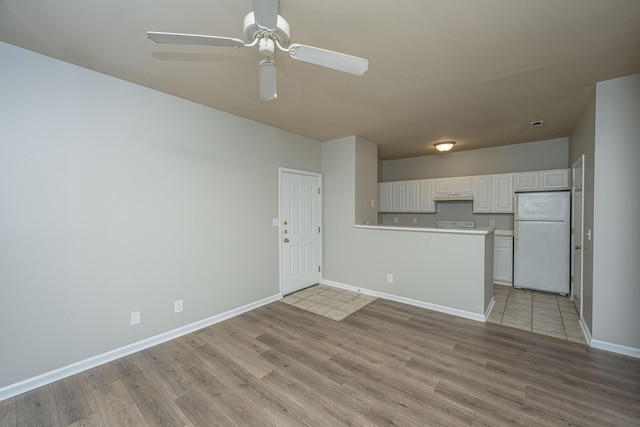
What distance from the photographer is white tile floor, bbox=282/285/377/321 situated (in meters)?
3.61

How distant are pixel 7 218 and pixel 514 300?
19.0 ft

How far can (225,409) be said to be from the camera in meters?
1.89

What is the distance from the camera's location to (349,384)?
2139 millimetres

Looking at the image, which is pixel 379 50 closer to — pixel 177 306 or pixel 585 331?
pixel 177 306

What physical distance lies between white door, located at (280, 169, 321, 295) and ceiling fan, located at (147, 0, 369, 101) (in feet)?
8.37

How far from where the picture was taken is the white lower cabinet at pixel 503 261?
4621 mm

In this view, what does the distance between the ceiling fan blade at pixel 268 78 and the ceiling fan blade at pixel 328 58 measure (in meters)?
0.24

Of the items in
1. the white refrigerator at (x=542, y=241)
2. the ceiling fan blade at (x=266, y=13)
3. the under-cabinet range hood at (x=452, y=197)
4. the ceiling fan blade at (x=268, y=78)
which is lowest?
the white refrigerator at (x=542, y=241)

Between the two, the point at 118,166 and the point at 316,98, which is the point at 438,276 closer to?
the point at 316,98

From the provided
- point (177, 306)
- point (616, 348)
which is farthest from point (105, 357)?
point (616, 348)

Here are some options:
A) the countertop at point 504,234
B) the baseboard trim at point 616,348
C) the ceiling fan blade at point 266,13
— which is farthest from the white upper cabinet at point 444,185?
the ceiling fan blade at point 266,13

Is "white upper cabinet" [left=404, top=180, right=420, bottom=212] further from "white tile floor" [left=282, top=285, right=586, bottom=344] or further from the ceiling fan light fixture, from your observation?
the ceiling fan light fixture

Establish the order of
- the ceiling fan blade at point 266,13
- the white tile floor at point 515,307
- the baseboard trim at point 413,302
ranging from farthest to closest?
the baseboard trim at point 413,302 < the white tile floor at point 515,307 < the ceiling fan blade at point 266,13

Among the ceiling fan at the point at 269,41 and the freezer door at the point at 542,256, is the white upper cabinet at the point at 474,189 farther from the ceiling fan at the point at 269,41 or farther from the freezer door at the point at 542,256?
the ceiling fan at the point at 269,41
